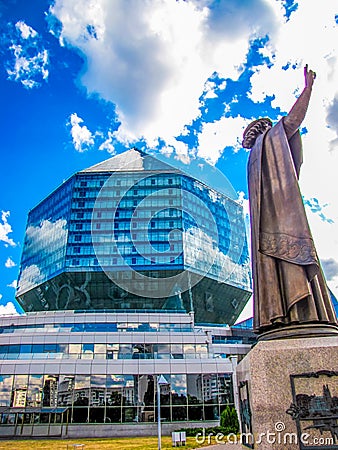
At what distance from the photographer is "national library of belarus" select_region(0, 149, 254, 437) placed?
3284cm

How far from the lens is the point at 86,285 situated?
6309 cm

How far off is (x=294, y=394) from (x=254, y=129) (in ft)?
18.3

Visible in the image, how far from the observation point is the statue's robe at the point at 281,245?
645cm

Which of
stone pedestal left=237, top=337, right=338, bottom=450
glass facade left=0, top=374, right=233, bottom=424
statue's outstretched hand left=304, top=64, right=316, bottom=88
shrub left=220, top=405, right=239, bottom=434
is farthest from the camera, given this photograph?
glass facade left=0, top=374, right=233, bottom=424

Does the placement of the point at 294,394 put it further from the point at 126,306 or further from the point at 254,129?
the point at 126,306

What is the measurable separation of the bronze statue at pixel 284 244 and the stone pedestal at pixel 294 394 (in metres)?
0.42

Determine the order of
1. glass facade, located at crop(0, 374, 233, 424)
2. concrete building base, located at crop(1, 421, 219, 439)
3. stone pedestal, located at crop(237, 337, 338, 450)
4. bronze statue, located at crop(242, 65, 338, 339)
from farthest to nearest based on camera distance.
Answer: glass facade, located at crop(0, 374, 233, 424), concrete building base, located at crop(1, 421, 219, 439), bronze statue, located at crop(242, 65, 338, 339), stone pedestal, located at crop(237, 337, 338, 450)

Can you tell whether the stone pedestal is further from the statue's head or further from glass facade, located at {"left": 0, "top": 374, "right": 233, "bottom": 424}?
glass facade, located at {"left": 0, "top": 374, "right": 233, "bottom": 424}

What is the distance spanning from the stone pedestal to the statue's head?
14.9 ft

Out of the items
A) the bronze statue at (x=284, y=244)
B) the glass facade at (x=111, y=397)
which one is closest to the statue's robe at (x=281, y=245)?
the bronze statue at (x=284, y=244)

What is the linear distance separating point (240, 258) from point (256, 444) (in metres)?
69.4

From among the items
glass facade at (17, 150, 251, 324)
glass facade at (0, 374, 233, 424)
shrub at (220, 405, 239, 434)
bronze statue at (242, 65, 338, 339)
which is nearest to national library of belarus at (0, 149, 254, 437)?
glass facade at (0, 374, 233, 424)

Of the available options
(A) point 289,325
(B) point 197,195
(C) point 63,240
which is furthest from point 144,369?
(B) point 197,195

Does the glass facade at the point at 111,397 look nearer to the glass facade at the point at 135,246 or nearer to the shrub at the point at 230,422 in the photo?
the shrub at the point at 230,422
